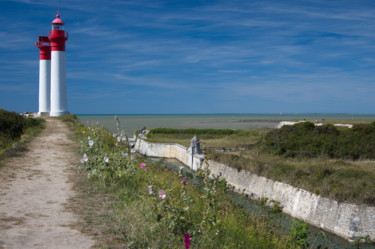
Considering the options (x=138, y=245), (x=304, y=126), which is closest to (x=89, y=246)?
(x=138, y=245)

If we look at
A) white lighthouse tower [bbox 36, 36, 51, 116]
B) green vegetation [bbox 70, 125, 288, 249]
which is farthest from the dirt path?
white lighthouse tower [bbox 36, 36, 51, 116]

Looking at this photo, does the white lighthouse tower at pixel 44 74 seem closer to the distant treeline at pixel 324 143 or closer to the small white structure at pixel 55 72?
the small white structure at pixel 55 72

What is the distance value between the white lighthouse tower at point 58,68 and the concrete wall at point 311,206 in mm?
29431

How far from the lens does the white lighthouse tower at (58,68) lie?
4547 centimetres

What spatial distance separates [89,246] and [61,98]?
42.9 m

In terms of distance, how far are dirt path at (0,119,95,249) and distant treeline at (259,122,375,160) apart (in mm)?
13609

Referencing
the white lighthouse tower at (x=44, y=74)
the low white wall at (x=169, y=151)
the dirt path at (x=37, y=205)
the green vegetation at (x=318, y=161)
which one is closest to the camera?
the dirt path at (x=37, y=205)

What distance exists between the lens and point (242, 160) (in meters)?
21.2

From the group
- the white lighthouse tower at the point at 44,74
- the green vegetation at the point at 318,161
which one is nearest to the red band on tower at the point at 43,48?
the white lighthouse tower at the point at 44,74

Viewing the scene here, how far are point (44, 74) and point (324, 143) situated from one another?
Answer: 1445 inches

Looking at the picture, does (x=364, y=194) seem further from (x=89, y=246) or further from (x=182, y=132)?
(x=182, y=132)

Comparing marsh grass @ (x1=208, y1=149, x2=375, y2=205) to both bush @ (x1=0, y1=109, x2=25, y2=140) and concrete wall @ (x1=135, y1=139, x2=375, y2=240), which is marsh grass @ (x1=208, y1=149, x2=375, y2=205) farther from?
bush @ (x1=0, y1=109, x2=25, y2=140)

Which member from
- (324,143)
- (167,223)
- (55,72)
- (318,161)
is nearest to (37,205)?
(167,223)

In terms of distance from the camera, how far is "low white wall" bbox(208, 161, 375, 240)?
12.3 m
